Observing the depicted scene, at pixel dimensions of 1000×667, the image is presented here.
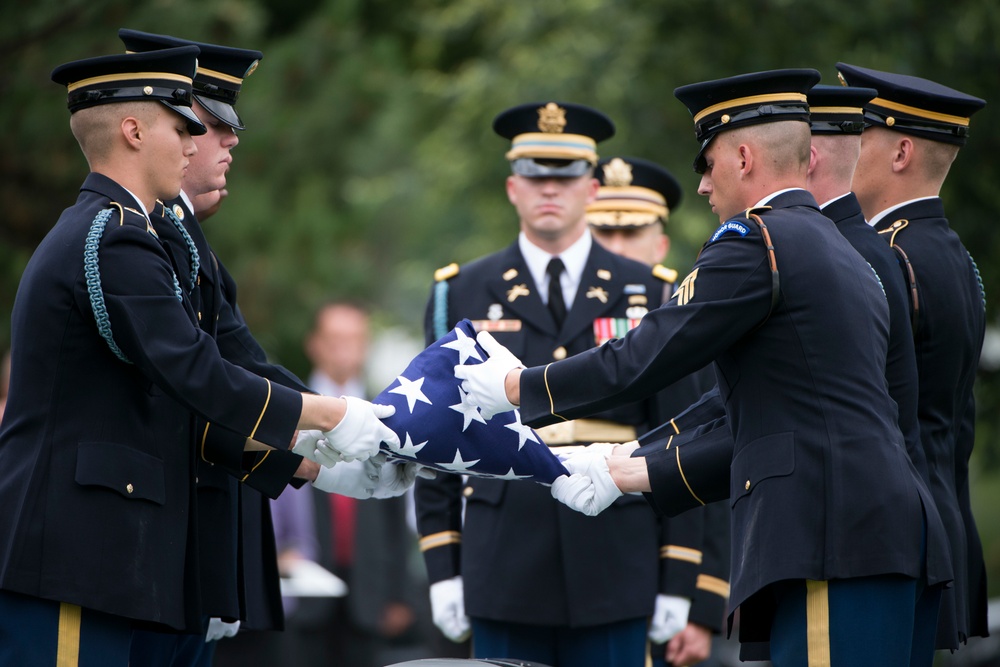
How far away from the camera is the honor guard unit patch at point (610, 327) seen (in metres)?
5.72

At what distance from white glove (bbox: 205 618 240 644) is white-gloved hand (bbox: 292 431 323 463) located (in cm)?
63

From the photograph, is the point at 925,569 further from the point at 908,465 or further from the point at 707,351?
the point at 707,351

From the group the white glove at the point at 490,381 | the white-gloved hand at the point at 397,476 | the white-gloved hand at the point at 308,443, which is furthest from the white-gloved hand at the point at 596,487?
the white-gloved hand at the point at 308,443

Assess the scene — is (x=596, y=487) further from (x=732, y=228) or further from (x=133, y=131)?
(x=133, y=131)

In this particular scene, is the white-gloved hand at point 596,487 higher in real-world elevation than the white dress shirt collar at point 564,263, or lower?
lower

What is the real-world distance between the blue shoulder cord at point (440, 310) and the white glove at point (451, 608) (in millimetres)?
1015

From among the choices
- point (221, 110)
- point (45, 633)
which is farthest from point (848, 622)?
point (221, 110)

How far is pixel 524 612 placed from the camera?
5.38 metres

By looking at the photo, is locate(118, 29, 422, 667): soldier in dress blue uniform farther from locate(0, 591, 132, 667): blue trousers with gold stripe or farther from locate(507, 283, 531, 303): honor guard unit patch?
locate(507, 283, 531, 303): honor guard unit patch

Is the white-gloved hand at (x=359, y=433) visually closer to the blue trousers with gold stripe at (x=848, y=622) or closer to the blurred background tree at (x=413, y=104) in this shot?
the blue trousers with gold stripe at (x=848, y=622)

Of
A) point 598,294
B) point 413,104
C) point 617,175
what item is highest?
point 413,104

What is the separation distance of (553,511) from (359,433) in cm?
135

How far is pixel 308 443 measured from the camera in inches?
182

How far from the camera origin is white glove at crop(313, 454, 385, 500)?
4.93 meters
